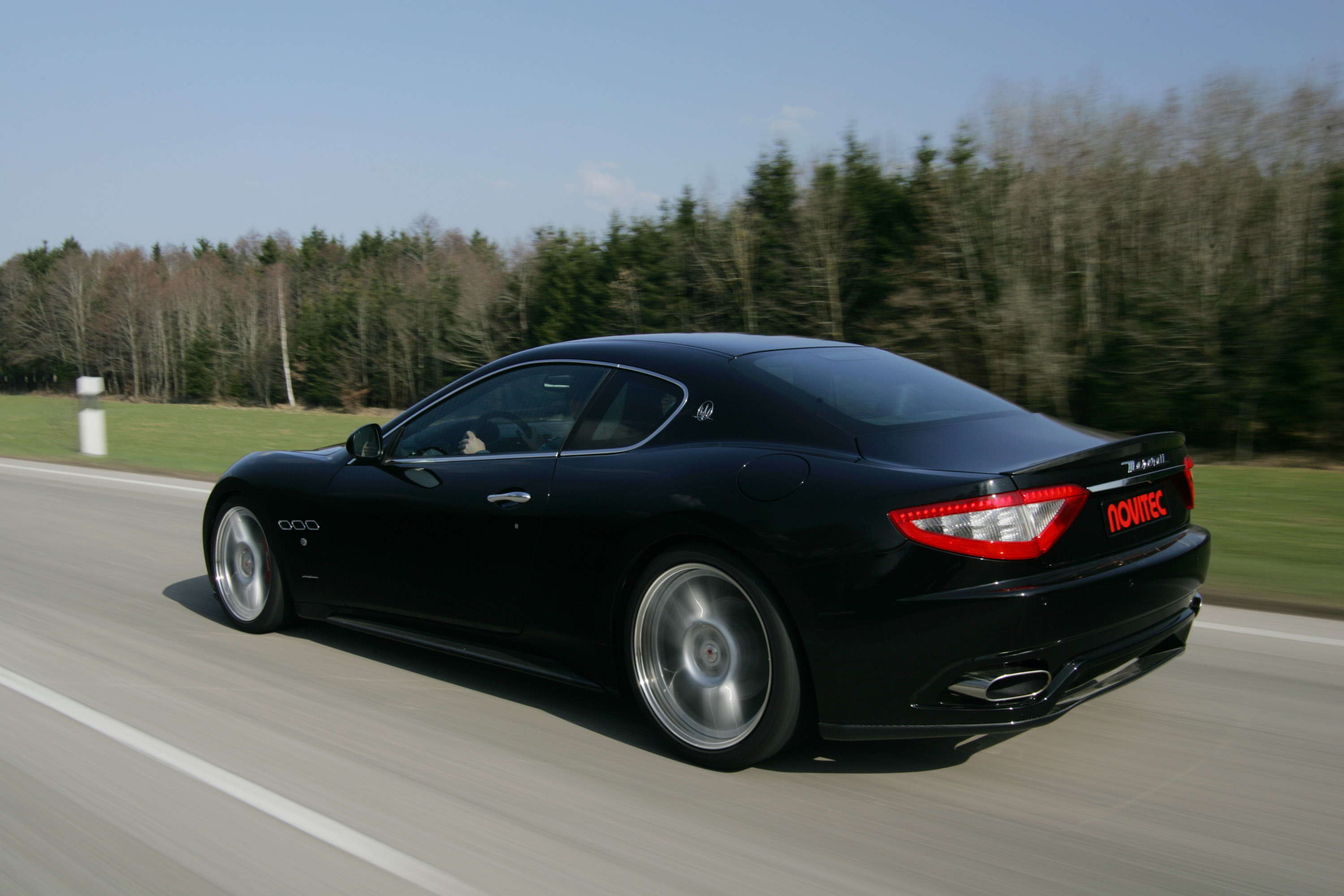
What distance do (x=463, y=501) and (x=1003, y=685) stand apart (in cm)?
218

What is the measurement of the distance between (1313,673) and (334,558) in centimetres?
424

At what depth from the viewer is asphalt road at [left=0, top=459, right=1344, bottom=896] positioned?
9.26 feet

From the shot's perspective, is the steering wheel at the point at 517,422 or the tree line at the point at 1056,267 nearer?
the steering wheel at the point at 517,422

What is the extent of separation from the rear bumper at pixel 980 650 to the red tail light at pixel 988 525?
91 mm

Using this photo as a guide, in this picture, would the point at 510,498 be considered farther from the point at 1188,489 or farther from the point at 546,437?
the point at 1188,489

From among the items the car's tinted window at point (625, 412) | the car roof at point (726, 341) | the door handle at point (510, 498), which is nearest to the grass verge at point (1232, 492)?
the car roof at point (726, 341)

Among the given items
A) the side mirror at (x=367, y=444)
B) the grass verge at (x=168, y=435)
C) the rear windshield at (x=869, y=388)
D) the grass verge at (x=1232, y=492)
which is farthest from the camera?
the grass verge at (x=168, y=435)

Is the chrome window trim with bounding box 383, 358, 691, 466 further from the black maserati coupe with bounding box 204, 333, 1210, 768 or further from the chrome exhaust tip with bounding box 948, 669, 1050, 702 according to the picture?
the chrome exhaust tip with bounding box 948, 669, 1050, 702

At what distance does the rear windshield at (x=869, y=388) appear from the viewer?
3691mm

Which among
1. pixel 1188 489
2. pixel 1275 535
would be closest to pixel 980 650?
pixel 1188 489

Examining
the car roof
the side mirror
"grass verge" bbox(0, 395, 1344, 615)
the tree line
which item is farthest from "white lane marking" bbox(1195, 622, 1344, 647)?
the tree line

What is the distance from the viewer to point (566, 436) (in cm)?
413

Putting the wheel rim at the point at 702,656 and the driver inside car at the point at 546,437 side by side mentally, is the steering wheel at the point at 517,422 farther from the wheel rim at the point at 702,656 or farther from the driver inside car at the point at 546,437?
the wheel rim at the point at 702,656

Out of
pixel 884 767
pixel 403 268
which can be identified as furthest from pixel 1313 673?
pixel 403 268
